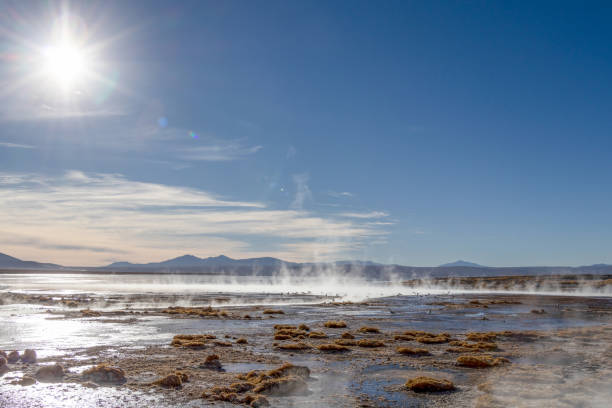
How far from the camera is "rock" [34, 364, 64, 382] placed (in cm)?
1904

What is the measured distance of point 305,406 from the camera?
52.1ft

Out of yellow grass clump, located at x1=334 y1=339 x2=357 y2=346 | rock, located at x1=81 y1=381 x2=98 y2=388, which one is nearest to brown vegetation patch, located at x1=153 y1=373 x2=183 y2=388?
rock, located at x1=81 y1=381 x2=98 y2=388

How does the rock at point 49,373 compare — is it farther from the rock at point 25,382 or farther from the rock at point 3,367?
the rock at point 3,367

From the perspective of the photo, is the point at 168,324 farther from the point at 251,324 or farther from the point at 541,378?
the point at 541,378

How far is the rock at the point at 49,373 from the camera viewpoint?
19036 millimetres

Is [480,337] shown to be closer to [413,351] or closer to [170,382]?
[413,351]

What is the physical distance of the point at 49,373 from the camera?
19344 mm

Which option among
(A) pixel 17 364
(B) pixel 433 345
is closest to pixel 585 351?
(B) pixel 433 345

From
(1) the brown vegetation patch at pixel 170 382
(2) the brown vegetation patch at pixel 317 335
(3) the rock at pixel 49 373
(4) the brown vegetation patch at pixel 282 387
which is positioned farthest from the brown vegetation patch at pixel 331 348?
(3) the rock at pixel 49 373

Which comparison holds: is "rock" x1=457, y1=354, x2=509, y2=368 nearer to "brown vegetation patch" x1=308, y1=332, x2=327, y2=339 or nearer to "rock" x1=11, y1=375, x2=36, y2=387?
"brown vegetation patch" x1=308, y1=332, x2=327, y2=339

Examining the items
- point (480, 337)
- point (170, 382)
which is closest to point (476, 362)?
point (480, 337)

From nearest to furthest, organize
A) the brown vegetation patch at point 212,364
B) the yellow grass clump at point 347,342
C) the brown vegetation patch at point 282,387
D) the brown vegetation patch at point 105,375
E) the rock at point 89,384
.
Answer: the brown vegetation patch at point 282,387, the rock at point 89,384, the brown vegetation patch at point 105,375, the brown vegetation patch at point 212,364, the yellow grass clump at point 347,342

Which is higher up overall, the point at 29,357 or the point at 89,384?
the point at 29,357

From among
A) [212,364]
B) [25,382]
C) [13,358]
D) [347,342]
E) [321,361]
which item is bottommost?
[321,361]
